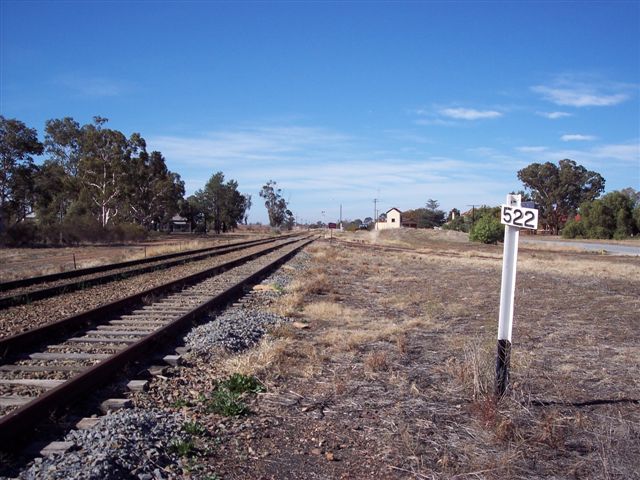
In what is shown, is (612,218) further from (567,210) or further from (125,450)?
→ (125,450)

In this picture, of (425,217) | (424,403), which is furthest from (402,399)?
(425,217)

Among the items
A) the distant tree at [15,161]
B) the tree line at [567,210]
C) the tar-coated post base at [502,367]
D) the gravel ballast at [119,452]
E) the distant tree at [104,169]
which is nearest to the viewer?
the gravel ballast at [119,452]

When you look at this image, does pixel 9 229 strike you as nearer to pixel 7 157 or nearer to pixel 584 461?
pixel 7 157

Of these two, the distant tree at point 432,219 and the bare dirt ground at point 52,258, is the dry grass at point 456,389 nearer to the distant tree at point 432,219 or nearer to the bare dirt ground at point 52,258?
the bare dirt ground at point 52,258

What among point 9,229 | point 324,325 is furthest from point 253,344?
point 9,229

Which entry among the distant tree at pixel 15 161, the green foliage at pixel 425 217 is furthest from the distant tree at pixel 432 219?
the distant tree at pixel 15 161

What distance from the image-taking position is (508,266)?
210 inches

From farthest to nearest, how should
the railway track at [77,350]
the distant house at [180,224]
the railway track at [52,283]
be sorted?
the distant house at [180,224] → the railway track at [52,283] → the railway track at [77,350]

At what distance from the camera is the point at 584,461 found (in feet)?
14.2

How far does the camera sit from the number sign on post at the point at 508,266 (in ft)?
17.0

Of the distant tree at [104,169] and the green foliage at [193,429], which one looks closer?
the green foliage at [193,429]

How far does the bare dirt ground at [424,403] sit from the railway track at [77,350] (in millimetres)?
848

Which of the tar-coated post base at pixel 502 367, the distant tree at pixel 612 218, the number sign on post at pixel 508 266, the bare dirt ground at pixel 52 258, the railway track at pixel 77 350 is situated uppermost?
the distant tree at pixel 612 218

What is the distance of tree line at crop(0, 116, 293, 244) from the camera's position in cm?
4841
